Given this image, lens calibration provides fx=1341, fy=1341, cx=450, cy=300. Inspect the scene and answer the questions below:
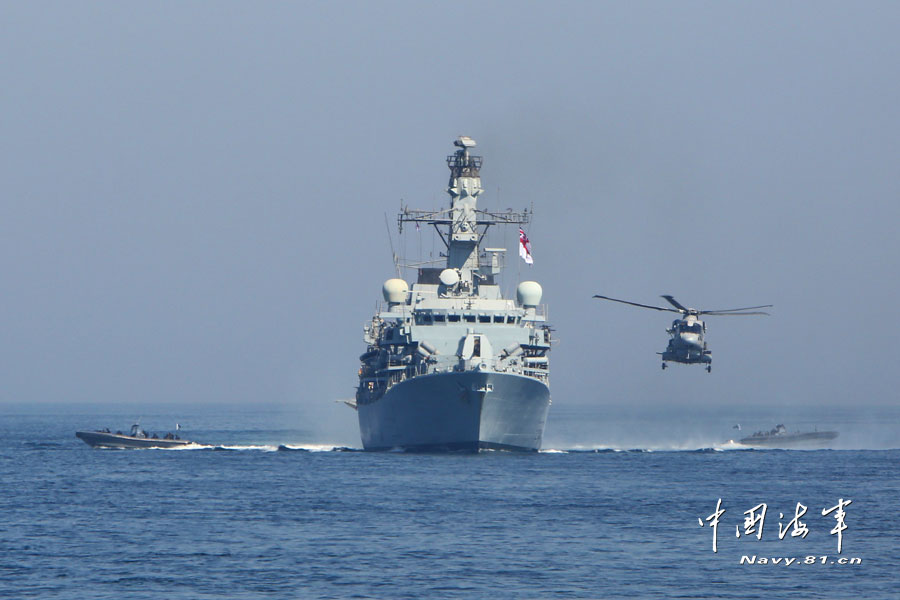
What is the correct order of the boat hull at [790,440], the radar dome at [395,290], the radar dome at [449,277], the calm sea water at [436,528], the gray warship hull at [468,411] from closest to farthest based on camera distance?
the calm sea water at [436,528], the gray warship hull at [468,411], the radar dome at [449,277], the radar dome at [395,290], the boat hull at [790,440]

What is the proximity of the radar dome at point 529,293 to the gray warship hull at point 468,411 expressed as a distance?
1010 cm

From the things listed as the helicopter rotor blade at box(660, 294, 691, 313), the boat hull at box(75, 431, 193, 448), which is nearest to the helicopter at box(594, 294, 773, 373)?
the helicopter rotor blade at box(660, 294, 691, 313)

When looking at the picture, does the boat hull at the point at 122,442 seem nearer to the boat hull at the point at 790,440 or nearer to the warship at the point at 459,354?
the warship at the point at 459,354

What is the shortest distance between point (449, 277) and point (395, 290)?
24.6 feet

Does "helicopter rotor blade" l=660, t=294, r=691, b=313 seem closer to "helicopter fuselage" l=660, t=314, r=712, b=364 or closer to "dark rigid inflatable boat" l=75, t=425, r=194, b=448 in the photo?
"helicopter fuselage" l=660, t=314, r=712, b=364

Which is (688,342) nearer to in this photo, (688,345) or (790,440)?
(688,345)

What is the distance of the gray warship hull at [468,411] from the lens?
72312 mm

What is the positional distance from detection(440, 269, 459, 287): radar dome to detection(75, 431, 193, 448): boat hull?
24.9 m

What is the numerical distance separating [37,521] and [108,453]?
132ft

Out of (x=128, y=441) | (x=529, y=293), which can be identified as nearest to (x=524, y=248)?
(x=529, y=293)

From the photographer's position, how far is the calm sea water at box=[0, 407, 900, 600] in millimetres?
37438

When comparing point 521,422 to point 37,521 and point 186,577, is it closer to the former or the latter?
point 37,521

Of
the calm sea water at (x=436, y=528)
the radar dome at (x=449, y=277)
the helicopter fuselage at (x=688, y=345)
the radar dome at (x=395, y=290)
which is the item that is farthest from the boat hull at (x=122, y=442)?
the helicopter fuselage at (x=688, y=345)

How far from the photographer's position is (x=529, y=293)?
87.9 metres
